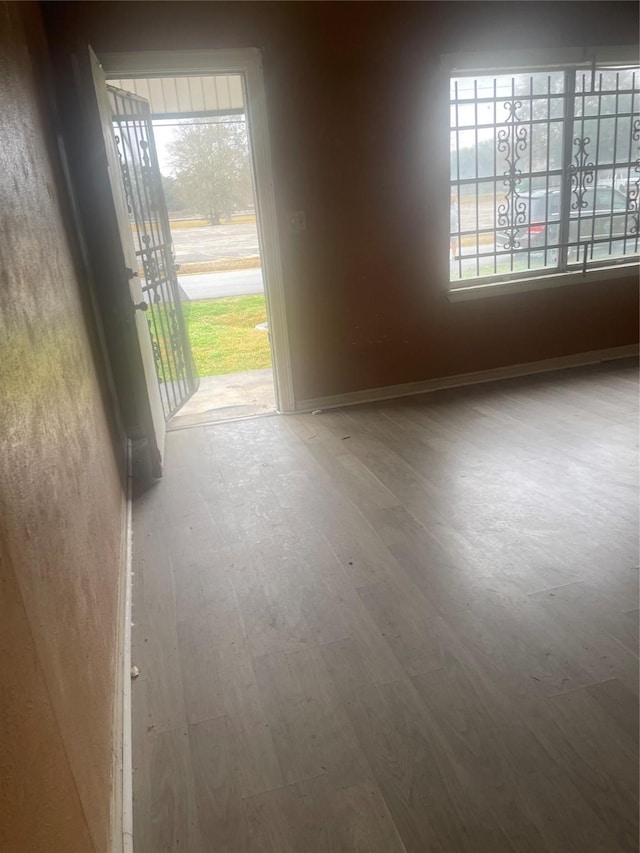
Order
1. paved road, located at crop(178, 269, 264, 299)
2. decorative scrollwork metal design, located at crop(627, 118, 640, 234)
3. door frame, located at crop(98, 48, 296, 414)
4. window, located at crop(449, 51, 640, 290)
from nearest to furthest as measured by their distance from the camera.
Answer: door frame, located at crop(98, 48, 296, 414) < window, located at crop(449, 51, 640, 290) < decorative scrollwork metal design, located at crop(627, 118, 640, 234) < paved road, located at crop(178, 269, 264, 299)

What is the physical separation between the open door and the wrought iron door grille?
0.06m

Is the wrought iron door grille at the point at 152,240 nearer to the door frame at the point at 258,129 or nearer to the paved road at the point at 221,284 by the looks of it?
the door frame at the point at 258,129

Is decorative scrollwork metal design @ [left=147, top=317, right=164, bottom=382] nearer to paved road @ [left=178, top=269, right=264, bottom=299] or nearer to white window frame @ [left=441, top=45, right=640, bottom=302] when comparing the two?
white window frame @ [left=441, top=45, right=640, bottom=302]

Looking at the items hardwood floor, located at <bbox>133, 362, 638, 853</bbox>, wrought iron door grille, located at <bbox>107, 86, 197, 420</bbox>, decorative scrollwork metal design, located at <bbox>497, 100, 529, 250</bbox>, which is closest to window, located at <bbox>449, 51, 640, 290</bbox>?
decorative scrollwork metal design, located at <bbox>497, 100, 529, 250</bbox>

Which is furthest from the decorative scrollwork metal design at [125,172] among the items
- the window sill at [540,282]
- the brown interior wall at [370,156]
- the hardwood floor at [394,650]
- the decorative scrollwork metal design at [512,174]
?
the decorative scrollwork metal design at [512,174]

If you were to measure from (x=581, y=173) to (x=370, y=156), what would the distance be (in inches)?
59.7

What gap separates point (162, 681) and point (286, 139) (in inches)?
114

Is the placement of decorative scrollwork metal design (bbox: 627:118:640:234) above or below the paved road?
above

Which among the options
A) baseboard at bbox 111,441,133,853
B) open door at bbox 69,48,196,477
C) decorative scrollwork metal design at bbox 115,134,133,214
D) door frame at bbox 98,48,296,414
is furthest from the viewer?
decorative scrollwork metal design at bbox 115,134,133,214

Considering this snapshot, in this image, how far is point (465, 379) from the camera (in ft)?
13.4

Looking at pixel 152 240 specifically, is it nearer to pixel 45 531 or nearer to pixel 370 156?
pixel 370 156

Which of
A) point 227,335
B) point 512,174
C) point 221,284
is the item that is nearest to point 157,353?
point 512,174

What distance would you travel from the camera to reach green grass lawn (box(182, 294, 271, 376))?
5.57m

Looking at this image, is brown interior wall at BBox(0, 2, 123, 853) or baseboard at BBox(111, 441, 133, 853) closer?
brown interior wall at BBox(0, 2, 123, 853)
